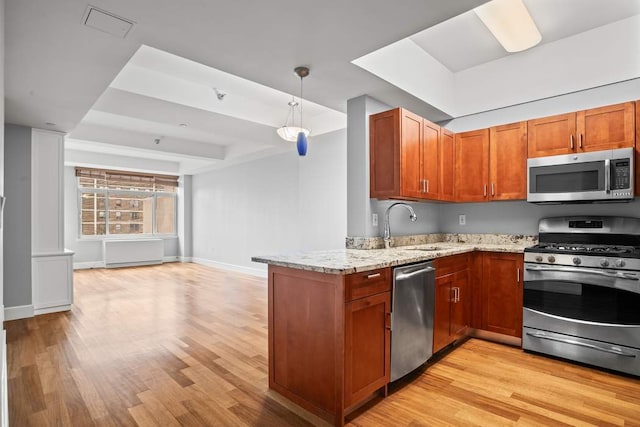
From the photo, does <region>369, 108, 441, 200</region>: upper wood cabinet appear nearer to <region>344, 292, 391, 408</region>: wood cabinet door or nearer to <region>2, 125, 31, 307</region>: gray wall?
<region>344, 292, 391, 408</region>: wood cabinet door

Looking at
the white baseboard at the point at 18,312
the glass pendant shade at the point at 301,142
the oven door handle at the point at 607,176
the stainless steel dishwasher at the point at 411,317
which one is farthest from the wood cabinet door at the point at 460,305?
the white baseboard at the point at 18,312

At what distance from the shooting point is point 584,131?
10.2ft

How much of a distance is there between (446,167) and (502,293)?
140cm

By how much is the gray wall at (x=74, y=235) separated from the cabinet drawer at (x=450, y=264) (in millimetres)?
8263

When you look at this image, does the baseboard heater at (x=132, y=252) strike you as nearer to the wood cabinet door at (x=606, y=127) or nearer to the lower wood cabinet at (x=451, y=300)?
the lower wood cabinet at (x=451, y=300)

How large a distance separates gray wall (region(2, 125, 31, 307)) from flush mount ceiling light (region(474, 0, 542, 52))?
5.14 meters

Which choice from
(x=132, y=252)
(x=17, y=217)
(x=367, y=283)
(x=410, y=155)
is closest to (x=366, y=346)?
(x=367, y=283)

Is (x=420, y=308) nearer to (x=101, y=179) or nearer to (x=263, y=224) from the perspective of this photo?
(x=263, y=224)

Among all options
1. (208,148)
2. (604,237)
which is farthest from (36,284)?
(604,237)

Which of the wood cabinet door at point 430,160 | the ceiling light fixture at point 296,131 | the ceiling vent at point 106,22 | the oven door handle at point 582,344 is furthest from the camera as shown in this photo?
the wood cabinet door at point 430,160

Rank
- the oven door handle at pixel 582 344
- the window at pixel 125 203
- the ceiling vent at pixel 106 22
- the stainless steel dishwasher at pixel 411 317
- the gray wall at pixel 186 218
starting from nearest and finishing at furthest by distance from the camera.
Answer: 1. the ceiling vent at pixel 106 22
2. the stainless steel dishwasher at pixel 411 317
3. the oven door handle at pixel 582 344
4. the window at pixel 125 203
5. the gray wall at pixel 186 218

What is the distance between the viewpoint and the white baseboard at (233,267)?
689cm

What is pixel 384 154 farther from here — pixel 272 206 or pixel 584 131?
pixel 272 206

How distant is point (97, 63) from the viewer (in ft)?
8.41
